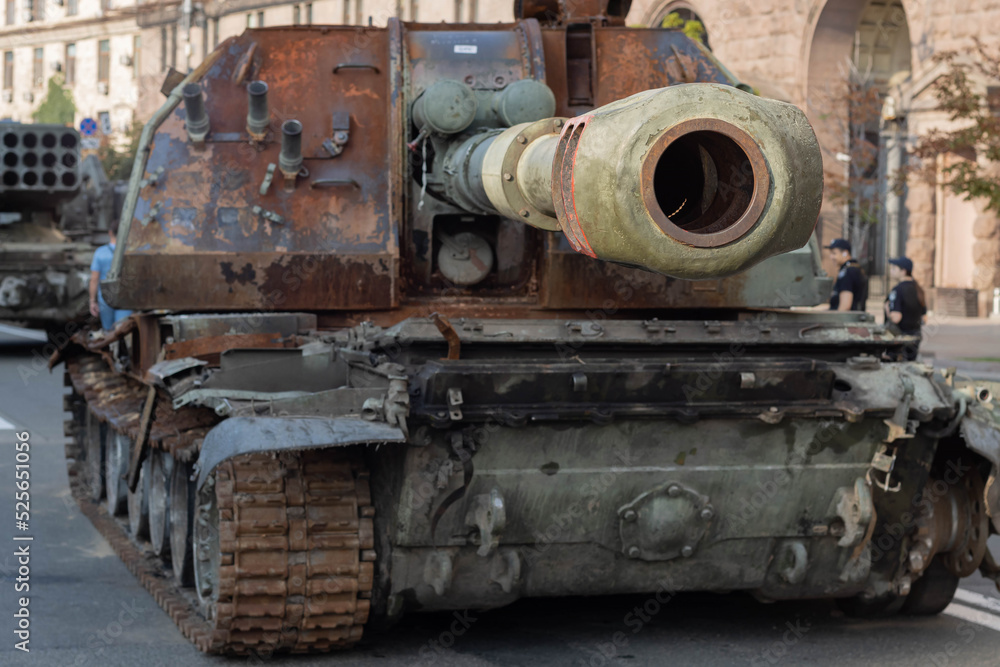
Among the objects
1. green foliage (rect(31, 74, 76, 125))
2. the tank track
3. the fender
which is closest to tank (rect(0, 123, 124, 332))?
the tank track

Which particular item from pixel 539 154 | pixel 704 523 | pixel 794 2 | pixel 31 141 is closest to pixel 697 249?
pixel 539 154

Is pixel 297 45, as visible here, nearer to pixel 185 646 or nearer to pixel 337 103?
pixel 337 103

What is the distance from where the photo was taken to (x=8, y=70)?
56.6m

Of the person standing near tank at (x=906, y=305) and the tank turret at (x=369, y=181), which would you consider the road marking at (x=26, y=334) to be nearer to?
the person standing near tank at (x=906, y=305)

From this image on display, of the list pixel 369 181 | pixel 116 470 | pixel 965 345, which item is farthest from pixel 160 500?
pixel 965 345

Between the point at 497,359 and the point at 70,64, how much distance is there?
54984mm

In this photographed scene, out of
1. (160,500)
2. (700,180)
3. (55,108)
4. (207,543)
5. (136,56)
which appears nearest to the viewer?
(700,180)

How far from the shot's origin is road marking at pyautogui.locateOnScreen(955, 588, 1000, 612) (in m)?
6.49

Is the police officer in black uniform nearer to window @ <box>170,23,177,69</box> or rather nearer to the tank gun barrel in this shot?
the tank gun barrel

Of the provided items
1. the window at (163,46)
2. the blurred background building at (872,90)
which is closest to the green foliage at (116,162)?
the blurred background building at (872,90)

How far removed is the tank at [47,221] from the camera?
46.7ft

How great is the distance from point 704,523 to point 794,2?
21535mm

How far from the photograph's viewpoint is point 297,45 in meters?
6.67

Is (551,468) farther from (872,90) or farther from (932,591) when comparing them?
(872,90)
